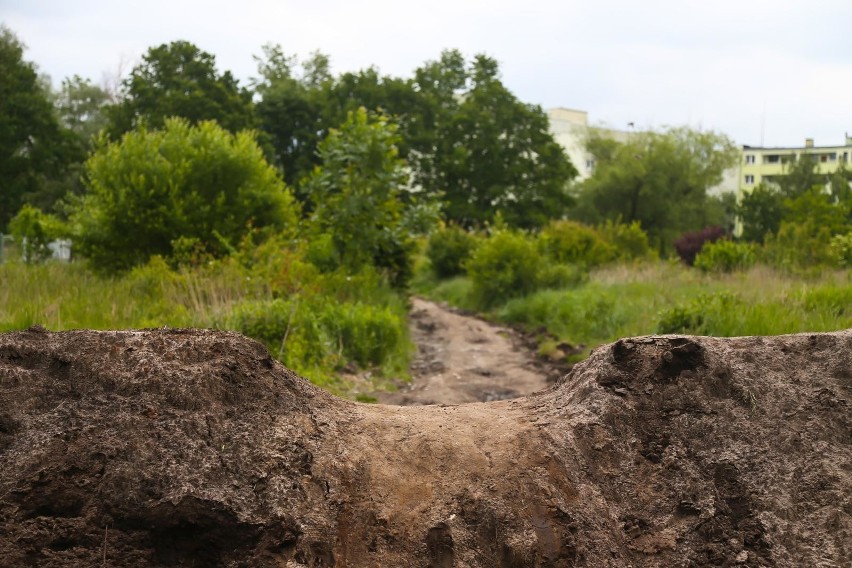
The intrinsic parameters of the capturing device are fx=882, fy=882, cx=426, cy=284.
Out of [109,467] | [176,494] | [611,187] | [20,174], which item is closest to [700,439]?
[176,494]

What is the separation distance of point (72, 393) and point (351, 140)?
481 inches

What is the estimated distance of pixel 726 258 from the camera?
19203mm

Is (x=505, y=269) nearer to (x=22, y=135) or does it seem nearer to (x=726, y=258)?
(x=726, y=258)

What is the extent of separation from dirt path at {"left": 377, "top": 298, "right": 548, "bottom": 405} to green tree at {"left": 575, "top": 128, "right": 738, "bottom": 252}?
31.9m

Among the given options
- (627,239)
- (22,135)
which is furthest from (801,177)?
(22,135)

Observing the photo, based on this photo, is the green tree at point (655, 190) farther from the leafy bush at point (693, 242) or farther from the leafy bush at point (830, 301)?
the leafy bush at point (830, 301)

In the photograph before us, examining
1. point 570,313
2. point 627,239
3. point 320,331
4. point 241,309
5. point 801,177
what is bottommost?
point 570,313

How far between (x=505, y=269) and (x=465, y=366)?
28.1ft

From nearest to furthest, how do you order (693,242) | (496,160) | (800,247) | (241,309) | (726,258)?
1. (241,309)
2. (800,247)
3. (726,258)
4. (693,242)
5. (496,160)

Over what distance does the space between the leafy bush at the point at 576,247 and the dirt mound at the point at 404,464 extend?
1928 centimetres

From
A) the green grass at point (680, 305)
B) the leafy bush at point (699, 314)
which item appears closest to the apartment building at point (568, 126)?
the green grass at point (680, 305)

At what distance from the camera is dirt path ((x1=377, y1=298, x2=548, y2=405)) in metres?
9.29

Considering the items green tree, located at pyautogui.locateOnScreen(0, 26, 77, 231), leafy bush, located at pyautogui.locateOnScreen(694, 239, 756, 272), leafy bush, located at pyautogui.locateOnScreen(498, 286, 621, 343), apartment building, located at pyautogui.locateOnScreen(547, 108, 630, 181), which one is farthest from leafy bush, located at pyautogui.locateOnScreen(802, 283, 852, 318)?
apartment building, located at pyautogui.locateOnScreen(547, 108, 630, 181)

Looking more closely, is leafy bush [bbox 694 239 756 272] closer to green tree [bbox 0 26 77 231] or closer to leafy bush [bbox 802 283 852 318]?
leafy bush [bbox 802 283 852 318]
